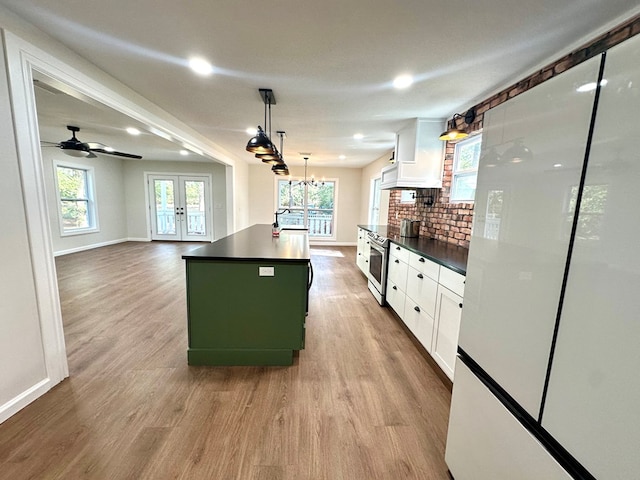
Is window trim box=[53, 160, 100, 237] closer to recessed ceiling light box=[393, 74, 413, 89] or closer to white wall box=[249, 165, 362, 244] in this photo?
white wall box=[249, 165, 362, 244]

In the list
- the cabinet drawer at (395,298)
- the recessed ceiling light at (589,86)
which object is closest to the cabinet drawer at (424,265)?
the cabinet drawer at (395,298)

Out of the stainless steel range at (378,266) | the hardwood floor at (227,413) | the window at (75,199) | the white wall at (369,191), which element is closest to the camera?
the hardwood floor at (227,413)

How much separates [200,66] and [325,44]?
106 cm

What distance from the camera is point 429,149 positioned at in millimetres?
3232

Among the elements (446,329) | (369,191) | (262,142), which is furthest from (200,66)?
(369,191)

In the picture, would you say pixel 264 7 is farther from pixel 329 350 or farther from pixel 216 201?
pixel 216 201

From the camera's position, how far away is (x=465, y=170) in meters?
2.89

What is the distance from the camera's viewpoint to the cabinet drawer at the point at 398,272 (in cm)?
275

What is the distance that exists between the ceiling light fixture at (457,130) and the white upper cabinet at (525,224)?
1.67m

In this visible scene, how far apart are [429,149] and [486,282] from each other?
264 cm

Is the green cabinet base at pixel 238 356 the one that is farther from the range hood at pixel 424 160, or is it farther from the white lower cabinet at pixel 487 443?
the range hood at pixel 424 160

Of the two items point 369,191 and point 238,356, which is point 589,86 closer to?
point 238,356

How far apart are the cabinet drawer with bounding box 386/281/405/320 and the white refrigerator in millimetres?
1717

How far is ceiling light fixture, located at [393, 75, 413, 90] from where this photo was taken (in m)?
2.19
